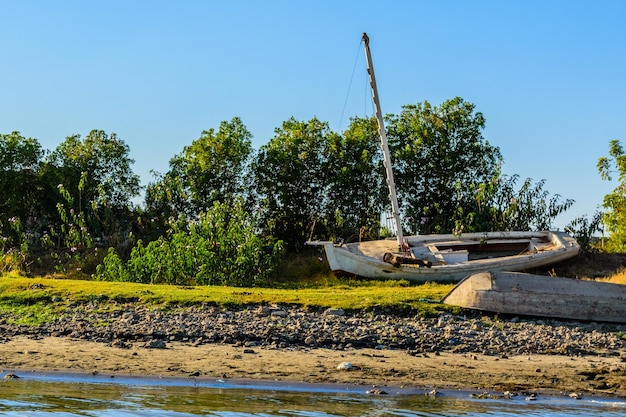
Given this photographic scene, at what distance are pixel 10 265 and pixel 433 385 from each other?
60.6ft

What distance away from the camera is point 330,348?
490 inches

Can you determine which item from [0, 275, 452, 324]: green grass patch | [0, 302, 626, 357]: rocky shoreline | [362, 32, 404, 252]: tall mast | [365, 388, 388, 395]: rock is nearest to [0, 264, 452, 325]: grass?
[0, 275, 452, 324]: green grass patch

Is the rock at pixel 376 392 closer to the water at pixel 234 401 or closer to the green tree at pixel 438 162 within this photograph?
the water at pixel 234 401

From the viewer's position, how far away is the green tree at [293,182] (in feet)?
96.7

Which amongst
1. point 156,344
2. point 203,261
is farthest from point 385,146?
point 156,344

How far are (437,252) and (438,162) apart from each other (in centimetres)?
513

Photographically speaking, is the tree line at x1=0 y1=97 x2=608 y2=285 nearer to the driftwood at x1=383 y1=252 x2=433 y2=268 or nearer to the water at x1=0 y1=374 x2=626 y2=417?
the driftwood at x1=383 y1=252 x2=433 y2=268

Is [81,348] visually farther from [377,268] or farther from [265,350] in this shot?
[377,268]

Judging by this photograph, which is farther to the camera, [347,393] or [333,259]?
[333,259]

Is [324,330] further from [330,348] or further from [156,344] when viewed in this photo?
[156,344]

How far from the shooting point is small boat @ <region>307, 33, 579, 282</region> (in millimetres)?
24188

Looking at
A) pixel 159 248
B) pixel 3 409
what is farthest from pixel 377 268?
pixel 3 409

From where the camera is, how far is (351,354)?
1209 cm

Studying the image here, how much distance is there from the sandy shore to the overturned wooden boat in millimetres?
11612
